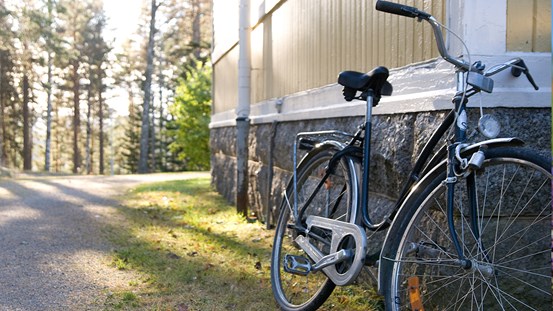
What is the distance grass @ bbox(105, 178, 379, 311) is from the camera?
374 centimetres

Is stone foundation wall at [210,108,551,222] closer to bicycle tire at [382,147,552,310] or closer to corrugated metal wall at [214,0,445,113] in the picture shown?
bicycle tire at [382,147,552,310]

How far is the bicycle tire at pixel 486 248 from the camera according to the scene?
227cm

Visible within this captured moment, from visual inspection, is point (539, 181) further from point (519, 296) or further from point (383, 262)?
point (383, 262)

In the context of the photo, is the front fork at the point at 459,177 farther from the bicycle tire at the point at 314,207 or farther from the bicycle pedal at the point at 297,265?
the bicycle pedal at the point at 297,265

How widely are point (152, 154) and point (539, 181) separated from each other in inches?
1590

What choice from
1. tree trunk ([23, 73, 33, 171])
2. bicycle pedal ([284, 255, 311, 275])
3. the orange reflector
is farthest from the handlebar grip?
tree trunk ([23, 73, 33, 171])

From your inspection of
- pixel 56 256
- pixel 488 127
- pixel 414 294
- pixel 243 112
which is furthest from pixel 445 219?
pixel 243 112

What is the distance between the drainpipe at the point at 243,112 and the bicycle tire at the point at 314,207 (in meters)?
3.42

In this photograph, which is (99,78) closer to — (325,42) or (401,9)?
(325,42)

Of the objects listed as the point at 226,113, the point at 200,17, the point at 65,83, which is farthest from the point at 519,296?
the point at 65,83

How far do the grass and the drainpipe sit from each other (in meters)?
0.33

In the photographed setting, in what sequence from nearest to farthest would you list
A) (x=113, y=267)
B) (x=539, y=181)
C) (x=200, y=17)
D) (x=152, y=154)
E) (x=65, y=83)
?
(x=539, y=181) < (x=113, y=267) < (x=200, y=17) < (x=65, y=83) < (x=152, y=154)

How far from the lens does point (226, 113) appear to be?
389 inches

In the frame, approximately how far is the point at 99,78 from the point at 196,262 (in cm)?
3654
